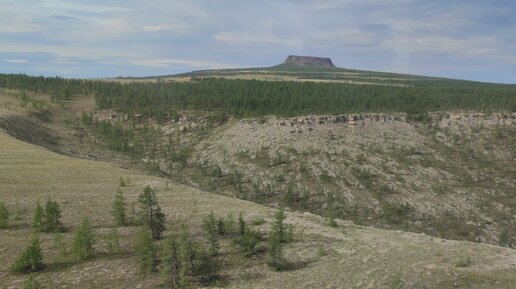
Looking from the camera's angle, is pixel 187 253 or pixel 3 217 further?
pixel 3 217

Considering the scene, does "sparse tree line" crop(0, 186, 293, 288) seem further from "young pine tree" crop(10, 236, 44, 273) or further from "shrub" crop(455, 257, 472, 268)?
"shrub" crop(455, 257, 472, 268)

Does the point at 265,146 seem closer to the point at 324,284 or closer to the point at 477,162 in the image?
the point at 477,162

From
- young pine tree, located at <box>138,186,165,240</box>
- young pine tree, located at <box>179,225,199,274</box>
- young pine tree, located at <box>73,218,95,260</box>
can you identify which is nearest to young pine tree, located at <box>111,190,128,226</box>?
young pine tree, located at <box>138,186,165,240</box>

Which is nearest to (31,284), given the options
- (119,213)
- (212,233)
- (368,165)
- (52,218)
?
(52,218)

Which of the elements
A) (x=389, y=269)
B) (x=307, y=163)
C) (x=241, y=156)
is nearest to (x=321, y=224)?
(x=389, y=269)

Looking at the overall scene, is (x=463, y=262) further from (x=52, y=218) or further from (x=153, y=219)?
(x=52, y=218)

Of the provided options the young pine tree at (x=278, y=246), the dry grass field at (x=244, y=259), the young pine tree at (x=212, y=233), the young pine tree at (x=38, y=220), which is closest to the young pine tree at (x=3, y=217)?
the dry grass field at (x=244, y=259)
